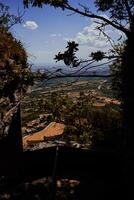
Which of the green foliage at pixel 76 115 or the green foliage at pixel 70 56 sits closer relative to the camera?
the green foliage at pixel 70 56

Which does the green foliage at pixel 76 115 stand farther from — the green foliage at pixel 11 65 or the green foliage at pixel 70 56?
the green foliage at pixel 70 56

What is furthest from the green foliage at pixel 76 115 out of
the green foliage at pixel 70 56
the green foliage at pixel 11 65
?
the green foliage at pixel 70 56

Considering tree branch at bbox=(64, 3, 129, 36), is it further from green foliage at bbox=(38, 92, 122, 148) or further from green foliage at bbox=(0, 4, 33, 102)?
green foliage at bbox=(38, 92, 122, 148)

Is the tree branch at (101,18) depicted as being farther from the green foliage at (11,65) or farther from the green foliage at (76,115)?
the green foliage at (76,115)

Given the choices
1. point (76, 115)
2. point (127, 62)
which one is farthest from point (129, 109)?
point (76, 115)

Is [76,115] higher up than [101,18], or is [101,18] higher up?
[101,18]

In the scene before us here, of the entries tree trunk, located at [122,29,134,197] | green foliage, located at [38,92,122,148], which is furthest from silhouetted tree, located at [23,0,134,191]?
green foliage, located at [38,92,122,148]

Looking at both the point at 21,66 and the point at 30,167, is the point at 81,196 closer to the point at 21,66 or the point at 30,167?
the point at 30,167

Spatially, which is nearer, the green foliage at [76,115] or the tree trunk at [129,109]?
the tree trunk at [129,109]

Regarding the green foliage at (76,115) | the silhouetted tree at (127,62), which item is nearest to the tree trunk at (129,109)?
the silhouetted tree at (127,62)

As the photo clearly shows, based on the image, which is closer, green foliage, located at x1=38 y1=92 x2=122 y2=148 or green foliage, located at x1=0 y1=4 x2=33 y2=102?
green foliage, located at x1=0 y1=4 x2=33 y2=102

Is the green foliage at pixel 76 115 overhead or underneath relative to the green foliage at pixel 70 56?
underneath

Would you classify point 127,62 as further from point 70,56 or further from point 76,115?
point 76,115

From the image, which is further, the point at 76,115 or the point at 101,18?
the point at 76,115
